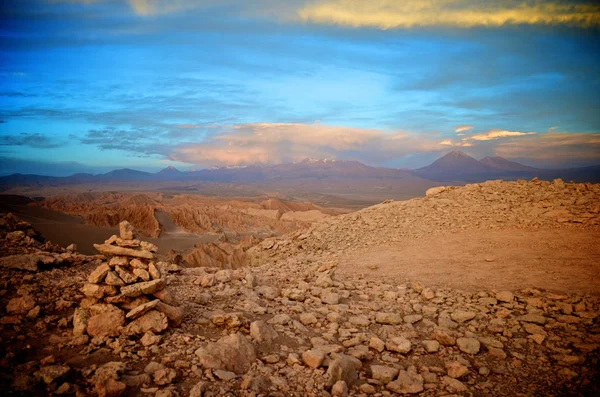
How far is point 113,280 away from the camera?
4223mm

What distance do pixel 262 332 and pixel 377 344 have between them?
154 cm

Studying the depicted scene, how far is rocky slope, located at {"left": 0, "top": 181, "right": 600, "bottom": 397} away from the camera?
339cm

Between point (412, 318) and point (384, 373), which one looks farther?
point (412, 318)

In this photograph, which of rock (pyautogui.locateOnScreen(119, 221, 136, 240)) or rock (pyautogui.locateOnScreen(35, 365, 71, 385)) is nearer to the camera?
rock (pyautogui.locateOnScreen(35, 365, 71, 385))

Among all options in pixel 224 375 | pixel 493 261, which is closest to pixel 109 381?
pixel 224 375

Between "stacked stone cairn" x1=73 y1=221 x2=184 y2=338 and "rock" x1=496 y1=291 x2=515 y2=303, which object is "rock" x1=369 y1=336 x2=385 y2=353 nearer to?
"stacked stone cairn" x1=73 y1=221 x2=184 y2=338

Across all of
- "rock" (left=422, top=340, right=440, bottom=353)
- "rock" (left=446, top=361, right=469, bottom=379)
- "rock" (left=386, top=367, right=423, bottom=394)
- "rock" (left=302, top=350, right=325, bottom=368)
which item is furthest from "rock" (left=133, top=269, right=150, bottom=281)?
"rock" (left=446, top=361, right=469, bottom=379)

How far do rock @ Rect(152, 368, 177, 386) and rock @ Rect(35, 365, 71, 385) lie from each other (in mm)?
788

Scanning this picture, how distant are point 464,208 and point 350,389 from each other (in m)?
10.4

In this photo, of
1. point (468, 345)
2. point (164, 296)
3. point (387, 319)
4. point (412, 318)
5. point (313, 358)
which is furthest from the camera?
point (412, 318)

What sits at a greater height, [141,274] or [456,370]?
[141,274]

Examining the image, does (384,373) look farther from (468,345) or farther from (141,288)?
(141,288)

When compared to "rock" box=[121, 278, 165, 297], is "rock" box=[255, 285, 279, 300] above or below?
below

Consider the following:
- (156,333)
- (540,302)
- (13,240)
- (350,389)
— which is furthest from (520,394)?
(13,240)
